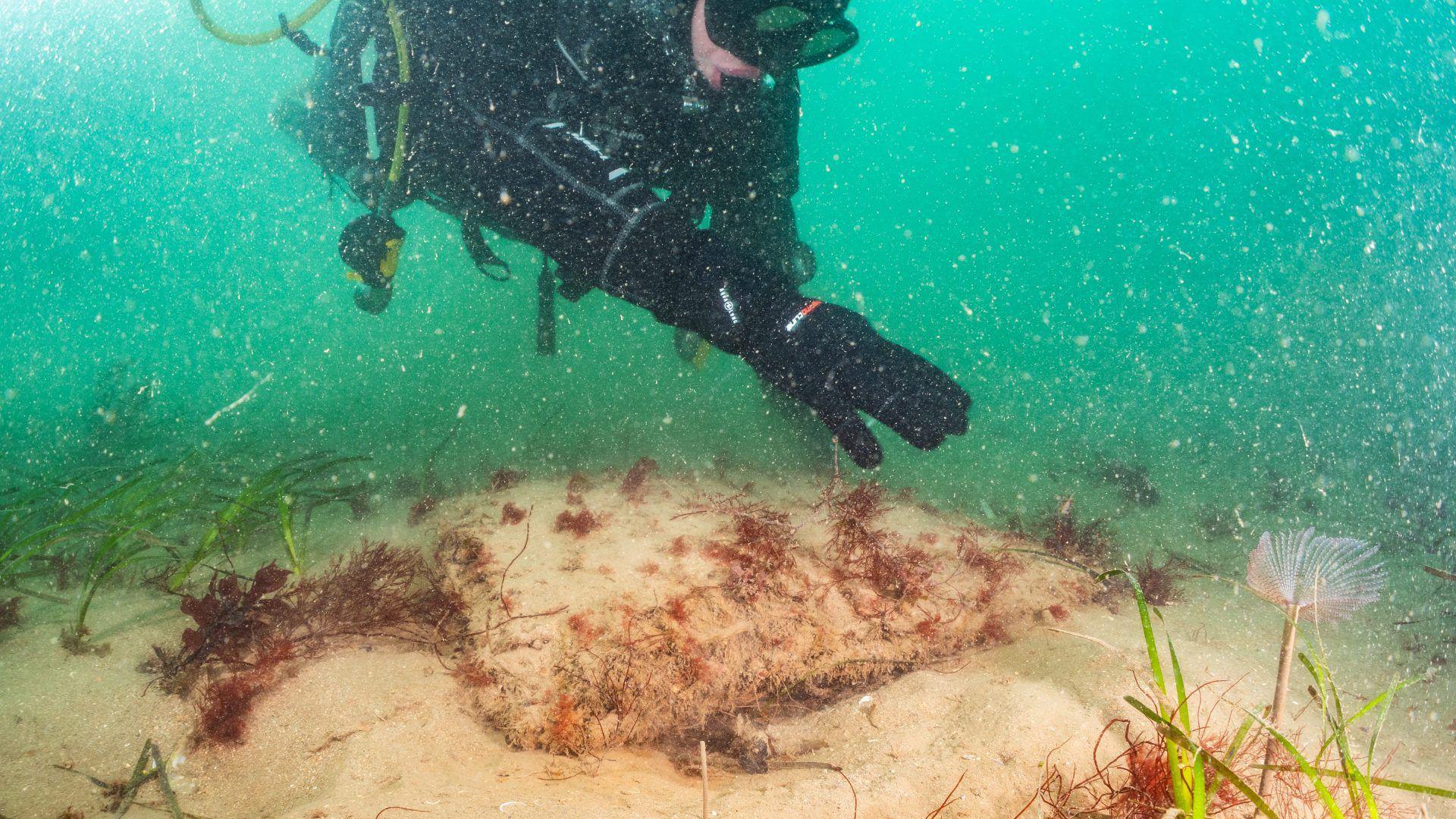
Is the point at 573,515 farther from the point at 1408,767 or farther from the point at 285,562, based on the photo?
the point at 1408,767

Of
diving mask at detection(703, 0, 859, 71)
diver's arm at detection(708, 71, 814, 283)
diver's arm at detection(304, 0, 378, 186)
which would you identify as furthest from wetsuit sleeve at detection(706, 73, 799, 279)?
diver's arm at detection(304, 0, 378, 186)

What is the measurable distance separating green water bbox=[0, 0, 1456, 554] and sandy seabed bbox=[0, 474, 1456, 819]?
2.87 meters

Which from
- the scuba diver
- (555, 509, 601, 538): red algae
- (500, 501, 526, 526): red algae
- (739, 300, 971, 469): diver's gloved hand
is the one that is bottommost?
(500, 501, 526, 526): red algae

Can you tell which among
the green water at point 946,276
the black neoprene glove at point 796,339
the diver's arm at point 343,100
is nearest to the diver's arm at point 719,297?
the black neoprene glove at point 796,339

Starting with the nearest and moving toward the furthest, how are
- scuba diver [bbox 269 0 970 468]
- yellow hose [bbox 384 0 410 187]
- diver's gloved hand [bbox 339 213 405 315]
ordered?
scuba diver [bbox 269 0 970 468] < yellow hose [bbox 384 0 410 187] < diver's gloved hand [bbox 339 213 405 315]

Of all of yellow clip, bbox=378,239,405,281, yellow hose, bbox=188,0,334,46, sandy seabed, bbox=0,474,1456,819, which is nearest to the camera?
sandy seabed, bbox=0,474,1456,819

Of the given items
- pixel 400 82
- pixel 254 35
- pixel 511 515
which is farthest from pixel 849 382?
pixel 254 35

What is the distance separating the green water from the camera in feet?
28.1

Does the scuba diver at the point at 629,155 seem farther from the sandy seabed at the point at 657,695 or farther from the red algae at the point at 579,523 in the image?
Result: the red algae at the point at 579,523

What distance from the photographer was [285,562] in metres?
3.66

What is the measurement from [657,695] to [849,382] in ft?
5.48

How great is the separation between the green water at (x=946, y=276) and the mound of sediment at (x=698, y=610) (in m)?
Result: 2.62

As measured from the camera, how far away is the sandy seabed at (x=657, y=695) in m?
1.78

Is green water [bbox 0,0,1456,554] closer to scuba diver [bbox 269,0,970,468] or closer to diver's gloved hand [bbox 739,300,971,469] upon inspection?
scuba diver [bbox 269,0,970,468]
